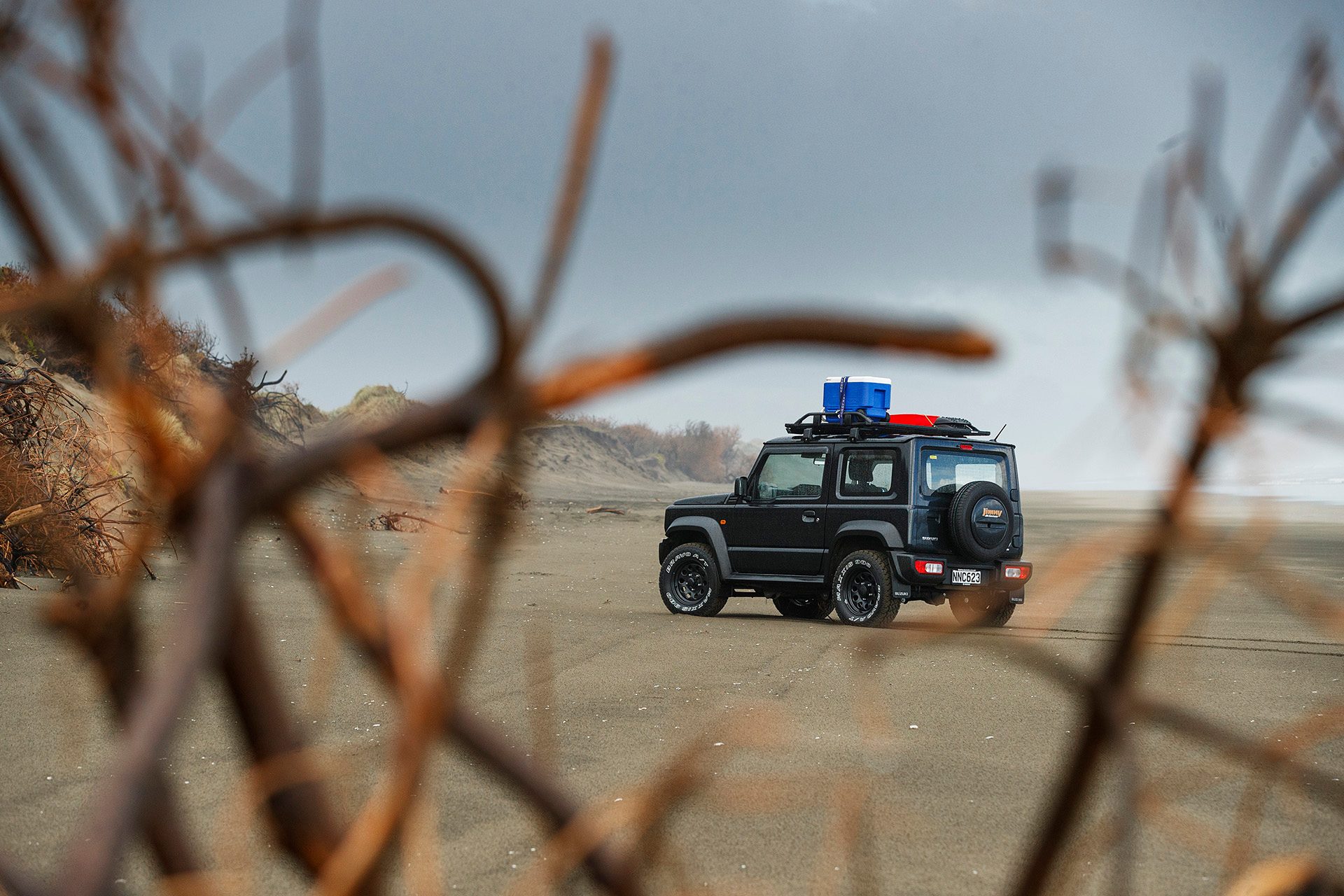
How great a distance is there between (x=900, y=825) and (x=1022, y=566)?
656cm

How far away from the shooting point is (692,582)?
38.3ft

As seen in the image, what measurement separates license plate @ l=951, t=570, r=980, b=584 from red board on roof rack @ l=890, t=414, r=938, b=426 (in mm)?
2031

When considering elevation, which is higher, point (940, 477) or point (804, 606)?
point (940, 477)

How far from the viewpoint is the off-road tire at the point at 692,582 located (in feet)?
37.5

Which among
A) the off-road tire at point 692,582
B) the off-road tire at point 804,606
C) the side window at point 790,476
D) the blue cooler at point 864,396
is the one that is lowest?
the off-road tire at point 804,606

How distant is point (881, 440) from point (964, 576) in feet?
5.23

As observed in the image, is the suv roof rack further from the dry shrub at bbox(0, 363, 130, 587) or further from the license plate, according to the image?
the dry shrub at bbox(0, 363, 130, 587)

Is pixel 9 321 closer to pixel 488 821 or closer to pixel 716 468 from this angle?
pixel 488 821

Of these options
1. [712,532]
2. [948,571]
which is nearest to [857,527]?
[948,571]

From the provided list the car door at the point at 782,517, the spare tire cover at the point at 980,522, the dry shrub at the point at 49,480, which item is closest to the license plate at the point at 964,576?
the spare tire cover at the point at 980,522

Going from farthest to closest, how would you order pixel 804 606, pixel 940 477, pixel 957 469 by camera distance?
pixel 804 606 → pixel 957 469 → pixel 940 477

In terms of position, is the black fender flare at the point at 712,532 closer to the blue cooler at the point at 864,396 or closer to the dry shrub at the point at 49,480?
the blue cooler at the point at 864,396

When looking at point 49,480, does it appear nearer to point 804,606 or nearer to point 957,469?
point 804,606

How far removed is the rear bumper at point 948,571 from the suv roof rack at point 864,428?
1435 mm
